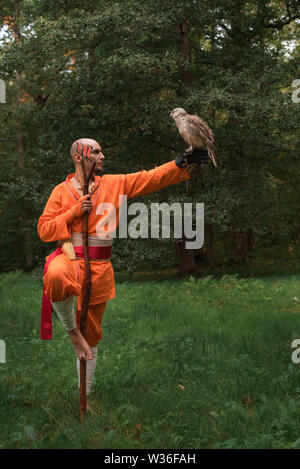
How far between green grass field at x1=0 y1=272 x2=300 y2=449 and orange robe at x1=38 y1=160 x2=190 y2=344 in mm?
1023

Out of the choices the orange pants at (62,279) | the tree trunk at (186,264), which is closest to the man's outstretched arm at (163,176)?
the orange pants at (62,279)

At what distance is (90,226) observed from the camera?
4.18 m

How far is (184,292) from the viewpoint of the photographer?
10.6m

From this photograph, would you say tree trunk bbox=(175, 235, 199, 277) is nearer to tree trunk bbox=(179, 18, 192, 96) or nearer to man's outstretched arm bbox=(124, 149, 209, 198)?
tree trunk bbox=(179, 18, 192, 96)

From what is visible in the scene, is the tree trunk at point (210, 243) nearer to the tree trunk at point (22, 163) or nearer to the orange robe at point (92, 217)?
the tree trunk at point (22, 163)

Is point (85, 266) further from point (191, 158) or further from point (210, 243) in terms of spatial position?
point (210, 243)

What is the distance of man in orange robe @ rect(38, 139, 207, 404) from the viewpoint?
155 inches

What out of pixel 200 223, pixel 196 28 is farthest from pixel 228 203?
pixel 196 28

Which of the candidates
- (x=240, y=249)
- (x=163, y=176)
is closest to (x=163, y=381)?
(x=163, y=176)

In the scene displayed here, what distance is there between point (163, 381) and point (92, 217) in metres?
1.91

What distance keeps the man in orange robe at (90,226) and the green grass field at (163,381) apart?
62 cm

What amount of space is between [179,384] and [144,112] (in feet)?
28.4

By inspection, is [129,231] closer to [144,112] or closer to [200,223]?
[200,223]

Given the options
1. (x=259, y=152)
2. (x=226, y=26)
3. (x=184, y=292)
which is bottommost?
(x=184, y=292)
